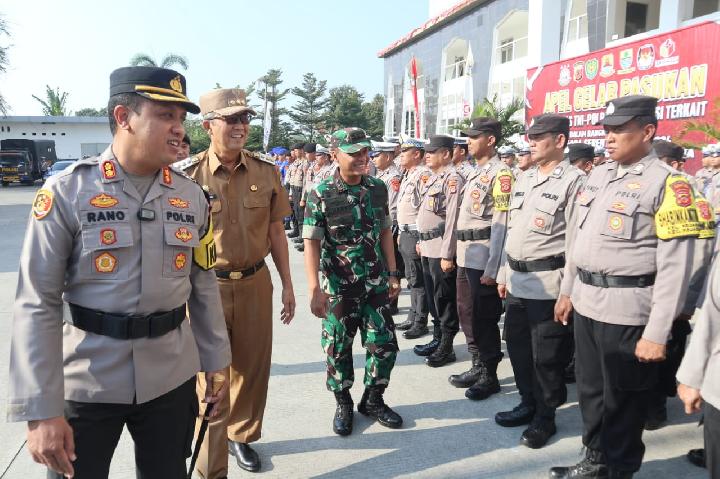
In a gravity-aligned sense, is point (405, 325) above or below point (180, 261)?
below

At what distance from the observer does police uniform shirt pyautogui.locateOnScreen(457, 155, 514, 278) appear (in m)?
3.76

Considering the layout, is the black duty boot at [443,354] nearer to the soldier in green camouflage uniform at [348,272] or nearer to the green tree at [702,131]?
the soldier in green camouflage uniform at [348,272]

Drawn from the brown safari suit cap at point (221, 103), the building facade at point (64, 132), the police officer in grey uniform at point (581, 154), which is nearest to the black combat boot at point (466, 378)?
the brown safari suit cap at point (221, 103)

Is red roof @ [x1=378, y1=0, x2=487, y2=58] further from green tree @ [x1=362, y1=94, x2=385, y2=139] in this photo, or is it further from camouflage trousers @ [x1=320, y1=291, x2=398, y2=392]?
camouflage trousers @ [x1=320, y1=291, x2=398, y2=392]

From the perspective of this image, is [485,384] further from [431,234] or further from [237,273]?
[237,273]

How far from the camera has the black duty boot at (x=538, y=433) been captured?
3095mm

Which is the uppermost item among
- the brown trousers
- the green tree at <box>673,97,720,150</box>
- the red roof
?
the red roof

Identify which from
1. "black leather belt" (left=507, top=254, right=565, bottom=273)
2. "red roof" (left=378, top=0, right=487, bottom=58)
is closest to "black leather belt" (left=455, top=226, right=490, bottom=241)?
"black leather belt" (left=507, top=254, right=565, bottom=273)

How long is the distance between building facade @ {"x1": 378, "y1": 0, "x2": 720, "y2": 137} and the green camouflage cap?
10.9 m

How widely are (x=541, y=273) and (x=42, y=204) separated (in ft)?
8.58

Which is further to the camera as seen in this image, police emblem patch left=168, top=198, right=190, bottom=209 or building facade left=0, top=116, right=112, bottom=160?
building facade left=0, top=116, right=112, bottom=160

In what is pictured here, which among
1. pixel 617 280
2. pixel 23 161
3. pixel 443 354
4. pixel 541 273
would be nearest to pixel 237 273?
pixel 541 273

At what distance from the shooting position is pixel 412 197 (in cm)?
538

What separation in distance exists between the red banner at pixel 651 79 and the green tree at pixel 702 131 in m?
0.05
